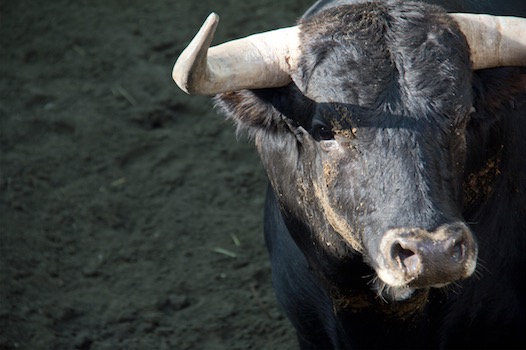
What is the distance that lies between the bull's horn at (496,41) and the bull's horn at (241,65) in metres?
0.76

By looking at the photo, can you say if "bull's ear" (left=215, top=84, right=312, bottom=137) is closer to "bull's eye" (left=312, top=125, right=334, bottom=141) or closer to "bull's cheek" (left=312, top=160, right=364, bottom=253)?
"bull's eye" (left=312, top=125, right=334, bottom=141)

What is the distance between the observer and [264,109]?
4.54 meters

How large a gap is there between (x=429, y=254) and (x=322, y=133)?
31.7 inches

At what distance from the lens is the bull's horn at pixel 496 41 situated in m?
4.34

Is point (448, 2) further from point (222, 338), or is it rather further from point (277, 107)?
point (222, 338)

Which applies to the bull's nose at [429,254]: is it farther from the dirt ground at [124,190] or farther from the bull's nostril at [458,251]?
the dirt ground at [124,190]

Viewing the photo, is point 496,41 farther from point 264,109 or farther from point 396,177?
point 264,109

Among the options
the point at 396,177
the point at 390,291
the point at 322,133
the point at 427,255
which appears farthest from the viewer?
the point at 390,291

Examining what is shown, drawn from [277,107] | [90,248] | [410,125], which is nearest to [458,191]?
[410,125]

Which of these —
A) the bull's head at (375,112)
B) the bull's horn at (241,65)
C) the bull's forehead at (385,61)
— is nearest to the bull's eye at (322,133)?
the bull's head at (375,112)

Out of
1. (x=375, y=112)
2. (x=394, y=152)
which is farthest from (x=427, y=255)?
(x=375, y=112)

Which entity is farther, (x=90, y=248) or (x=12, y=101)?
(x=12, y=101)

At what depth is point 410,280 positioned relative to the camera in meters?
3.83

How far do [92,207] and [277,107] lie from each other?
3.08m
